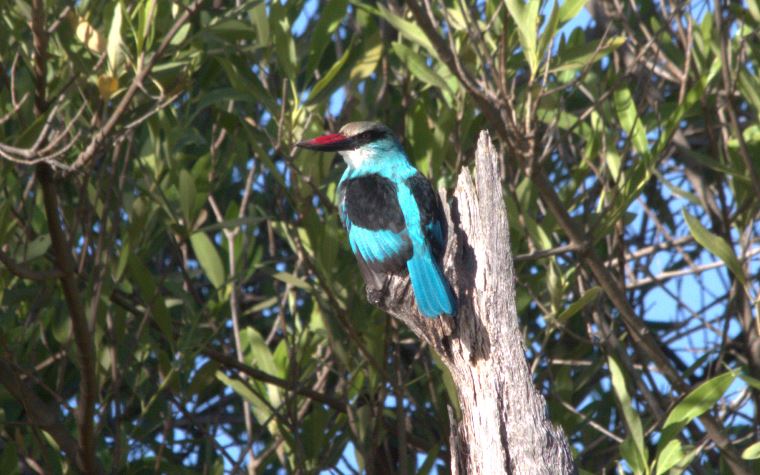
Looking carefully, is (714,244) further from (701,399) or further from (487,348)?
(487,348)

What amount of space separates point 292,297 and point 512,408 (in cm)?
182

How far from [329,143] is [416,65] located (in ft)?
1.32

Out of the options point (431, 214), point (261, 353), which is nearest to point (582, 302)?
point (431, 214)

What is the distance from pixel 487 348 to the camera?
3.28 meters

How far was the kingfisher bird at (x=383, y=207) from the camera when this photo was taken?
419 centimetres

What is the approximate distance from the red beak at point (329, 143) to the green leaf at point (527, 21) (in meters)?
0.78

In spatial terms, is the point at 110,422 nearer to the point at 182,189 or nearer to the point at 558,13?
the point at 182,189

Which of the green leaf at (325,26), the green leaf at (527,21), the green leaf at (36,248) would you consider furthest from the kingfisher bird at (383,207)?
the green leaf at (36,248)

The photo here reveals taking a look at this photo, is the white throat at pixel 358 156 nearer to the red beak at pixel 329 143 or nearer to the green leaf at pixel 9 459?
the red beak at pixel 329 143

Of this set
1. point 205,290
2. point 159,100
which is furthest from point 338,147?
point 205,290

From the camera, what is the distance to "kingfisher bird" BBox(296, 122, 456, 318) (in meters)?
4.19

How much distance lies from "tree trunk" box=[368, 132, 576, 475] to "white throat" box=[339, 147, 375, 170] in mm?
1088

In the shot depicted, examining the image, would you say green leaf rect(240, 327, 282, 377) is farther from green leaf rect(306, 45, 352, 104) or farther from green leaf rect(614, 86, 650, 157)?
green leaf rect(614, 86, 650, 157)

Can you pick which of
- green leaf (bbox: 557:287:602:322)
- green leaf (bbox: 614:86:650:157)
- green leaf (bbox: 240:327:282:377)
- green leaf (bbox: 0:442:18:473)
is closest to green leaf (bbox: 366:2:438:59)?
green leaf (bbox: 614:86:650:157)
